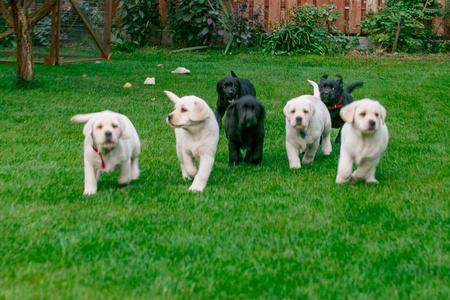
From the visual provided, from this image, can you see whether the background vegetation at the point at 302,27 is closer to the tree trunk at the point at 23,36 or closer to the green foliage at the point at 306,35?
the green foliage at the point at 306,35

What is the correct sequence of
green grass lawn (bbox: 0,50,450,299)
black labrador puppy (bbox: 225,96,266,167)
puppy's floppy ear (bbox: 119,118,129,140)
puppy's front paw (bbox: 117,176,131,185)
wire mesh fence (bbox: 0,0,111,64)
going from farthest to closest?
wire mesh fence (bbox: 0,0,111,64), black labrador puppy (bbox: 225,96,266,167), puppy's front paw (bbox: 117,176,131,185), puppy's floppy ear (bbox: 119,118,129,140), green grass lawn (bbox: 0,50,450,299)

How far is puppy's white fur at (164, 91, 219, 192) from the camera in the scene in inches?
203

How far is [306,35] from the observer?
16250 millimetres

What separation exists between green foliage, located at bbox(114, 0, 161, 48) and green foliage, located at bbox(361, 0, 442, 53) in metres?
6.38

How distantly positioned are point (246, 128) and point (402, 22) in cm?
1184

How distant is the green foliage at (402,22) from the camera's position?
16453 millimetres

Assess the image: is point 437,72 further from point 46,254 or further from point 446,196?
point 46,254

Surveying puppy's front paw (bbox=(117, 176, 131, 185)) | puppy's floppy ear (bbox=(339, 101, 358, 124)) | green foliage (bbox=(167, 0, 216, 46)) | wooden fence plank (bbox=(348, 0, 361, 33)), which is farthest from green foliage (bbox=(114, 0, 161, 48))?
puppy's floppy ear (bbox=(339, 101, 358, 124))

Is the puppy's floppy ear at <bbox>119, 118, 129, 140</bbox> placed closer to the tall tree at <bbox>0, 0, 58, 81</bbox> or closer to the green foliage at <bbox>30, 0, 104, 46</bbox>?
the tall tree at <bbox>0, 0, 58, 81</bbox>

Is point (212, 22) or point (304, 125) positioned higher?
point (212, 22)

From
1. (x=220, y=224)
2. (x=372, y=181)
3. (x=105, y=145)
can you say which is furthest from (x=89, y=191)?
(x=372, y=181)

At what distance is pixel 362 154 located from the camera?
5285 mm

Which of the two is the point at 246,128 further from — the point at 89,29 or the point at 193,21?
the point at 193,21

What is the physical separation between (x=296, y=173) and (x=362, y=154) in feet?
3.08
